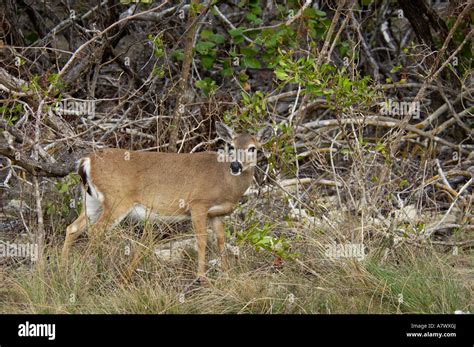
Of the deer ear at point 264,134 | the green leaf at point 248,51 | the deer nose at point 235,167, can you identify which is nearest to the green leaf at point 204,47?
the green leaf at point 248,51

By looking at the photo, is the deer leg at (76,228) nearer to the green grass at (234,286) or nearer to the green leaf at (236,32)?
the green grass at (234,286)

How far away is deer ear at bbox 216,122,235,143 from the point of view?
9172 millimetres

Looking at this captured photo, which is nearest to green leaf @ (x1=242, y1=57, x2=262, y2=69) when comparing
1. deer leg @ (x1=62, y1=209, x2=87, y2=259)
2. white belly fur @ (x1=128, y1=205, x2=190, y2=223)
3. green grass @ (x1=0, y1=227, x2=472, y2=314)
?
white belly fur @ (x1=128, y1=205, x2=190, y2=223)

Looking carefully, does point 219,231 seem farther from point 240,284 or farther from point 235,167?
point 240,284

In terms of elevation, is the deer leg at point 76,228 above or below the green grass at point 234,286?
above

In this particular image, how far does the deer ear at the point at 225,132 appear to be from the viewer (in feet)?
30.1

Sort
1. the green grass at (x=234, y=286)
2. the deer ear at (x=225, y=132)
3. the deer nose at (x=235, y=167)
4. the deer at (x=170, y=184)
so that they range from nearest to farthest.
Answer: the green grass at (x=234, y=286) < the deer at (x=170, y=184) < the deer nose at (x=235, y=167) < the deer ear at (x=225, y=132)

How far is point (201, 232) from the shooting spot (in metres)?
8.82

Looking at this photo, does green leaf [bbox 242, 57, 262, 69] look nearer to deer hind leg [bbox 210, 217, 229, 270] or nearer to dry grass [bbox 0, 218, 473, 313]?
deer hind leg [bbox 210, 217, 229, 270]

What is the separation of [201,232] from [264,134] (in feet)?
4.11

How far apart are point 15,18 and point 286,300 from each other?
600 cm

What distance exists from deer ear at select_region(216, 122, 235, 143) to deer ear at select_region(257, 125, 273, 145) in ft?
0.91

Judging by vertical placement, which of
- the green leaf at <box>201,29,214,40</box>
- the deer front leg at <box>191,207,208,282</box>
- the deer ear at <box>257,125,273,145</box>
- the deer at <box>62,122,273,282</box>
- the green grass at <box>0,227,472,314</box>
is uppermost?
the green leaf at <box>201,29,214,40</box>
